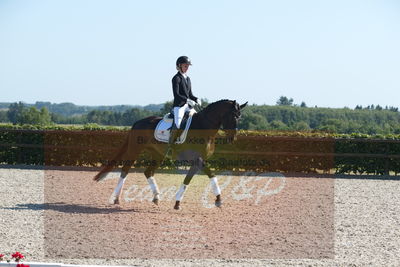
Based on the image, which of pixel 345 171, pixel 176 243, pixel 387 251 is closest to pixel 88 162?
pixel 345 171

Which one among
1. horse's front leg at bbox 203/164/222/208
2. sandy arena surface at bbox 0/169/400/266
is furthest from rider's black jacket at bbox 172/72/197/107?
sandy arena surface at bbox 0/169/400/266

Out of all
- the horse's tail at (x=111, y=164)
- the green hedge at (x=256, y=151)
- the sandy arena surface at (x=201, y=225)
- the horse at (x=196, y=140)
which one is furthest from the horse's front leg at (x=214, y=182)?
the green hedge at (x=256, y=151)

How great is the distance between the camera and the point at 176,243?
7902 mm

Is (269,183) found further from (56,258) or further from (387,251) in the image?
(56,258)

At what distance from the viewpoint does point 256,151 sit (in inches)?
787

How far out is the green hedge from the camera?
19.7 m

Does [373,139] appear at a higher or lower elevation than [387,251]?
higher

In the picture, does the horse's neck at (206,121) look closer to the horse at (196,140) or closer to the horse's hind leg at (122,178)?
the horse at (196,140)

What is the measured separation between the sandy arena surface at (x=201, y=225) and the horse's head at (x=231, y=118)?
5.55 ft

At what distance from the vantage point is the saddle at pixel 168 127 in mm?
10805

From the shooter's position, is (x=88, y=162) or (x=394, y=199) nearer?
(x=394, y=199)

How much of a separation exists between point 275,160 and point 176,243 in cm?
1245

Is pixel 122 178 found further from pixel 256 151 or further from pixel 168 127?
pixel 256 151

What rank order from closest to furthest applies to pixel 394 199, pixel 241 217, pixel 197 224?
pixel 197 224
pixel 241 217
pixel 394 199
